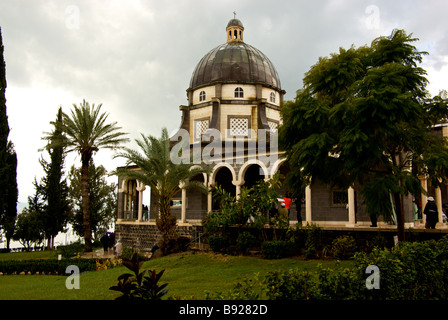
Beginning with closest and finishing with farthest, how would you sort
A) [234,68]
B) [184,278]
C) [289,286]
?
[289,286], [184,278], [234,68]

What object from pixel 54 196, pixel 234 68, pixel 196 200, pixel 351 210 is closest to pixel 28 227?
pixel 54 196

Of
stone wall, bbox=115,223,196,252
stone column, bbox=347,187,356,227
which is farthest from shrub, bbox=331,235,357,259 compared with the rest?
stone wall, bbox=115,223,196,252

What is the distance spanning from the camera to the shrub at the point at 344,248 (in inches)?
473

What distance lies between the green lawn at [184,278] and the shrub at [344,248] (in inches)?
22.0

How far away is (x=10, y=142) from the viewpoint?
99.7ft

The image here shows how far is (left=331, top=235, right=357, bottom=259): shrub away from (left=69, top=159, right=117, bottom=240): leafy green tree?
78.8 feet

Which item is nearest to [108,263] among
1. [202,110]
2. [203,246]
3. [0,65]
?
[203,246]

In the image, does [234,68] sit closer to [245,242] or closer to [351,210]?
[351,210]

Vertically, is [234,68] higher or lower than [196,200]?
higher

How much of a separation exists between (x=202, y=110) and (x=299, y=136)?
17650mm

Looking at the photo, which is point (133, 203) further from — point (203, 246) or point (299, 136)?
point (299, 136)

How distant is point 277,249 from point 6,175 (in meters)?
21.4

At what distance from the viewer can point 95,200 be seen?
31594mm
